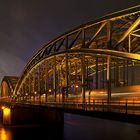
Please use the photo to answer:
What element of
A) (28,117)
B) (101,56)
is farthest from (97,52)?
(28,117)

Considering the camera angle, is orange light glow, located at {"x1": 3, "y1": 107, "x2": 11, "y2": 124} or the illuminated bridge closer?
the illuminated bridge

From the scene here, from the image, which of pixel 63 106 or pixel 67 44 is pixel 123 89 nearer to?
pixel 63 106

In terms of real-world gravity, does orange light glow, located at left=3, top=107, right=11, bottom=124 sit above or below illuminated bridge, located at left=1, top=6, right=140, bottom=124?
below

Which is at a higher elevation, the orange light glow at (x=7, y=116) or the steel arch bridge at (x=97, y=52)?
the steel arch bridge at (x=97, y=52)

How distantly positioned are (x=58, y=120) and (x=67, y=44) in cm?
3581

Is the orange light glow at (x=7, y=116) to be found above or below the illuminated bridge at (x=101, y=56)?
below

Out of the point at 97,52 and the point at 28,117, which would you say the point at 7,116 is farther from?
the point at 97,52

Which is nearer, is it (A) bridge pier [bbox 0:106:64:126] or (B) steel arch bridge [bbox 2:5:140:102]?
(B) steel arch bridge [bbox 2:5:140:102]

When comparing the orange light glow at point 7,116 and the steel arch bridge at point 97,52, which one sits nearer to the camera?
the steel arch bridge at point 97,52

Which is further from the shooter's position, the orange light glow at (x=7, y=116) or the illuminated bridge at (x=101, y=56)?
the orange light glow at (x=7, y=116)

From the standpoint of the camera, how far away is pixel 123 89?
51.4 meters

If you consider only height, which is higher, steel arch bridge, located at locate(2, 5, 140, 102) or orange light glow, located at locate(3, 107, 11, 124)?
steel arch bridge, located at locate(2, 5, 140, 102)

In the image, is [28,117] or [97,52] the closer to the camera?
[97,52]

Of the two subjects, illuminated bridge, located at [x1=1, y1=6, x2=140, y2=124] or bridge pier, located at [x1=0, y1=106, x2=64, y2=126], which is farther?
bridge pier, located at [x1=0, y1=106, x2=64, y2=126]
